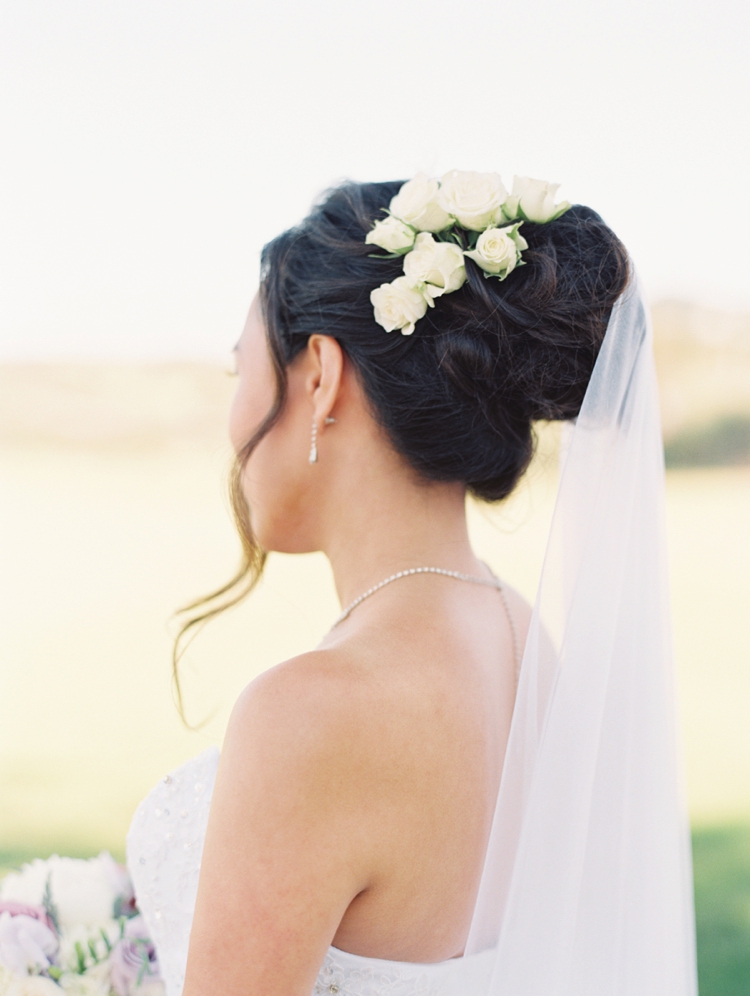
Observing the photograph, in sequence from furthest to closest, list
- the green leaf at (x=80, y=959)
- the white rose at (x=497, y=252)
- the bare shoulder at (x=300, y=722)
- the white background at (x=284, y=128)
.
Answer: the white background at (x=284, y=128) → the green leaf at (x=80, y=959) → the white rose at (x=497, y=252) → the bare shoulder at (x=300, y=722)

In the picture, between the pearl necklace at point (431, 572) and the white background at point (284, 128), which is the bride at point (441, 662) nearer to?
the pearl necklace at point (431, 572)

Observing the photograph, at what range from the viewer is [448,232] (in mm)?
1602

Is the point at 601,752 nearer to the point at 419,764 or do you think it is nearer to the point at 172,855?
the point at 419,764

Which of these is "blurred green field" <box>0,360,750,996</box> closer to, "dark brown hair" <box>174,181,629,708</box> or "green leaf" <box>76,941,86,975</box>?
"green leaf" <box>76,941,86,975</box>

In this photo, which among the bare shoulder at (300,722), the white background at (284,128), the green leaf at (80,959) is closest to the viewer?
the bare shoulder at (300,722)

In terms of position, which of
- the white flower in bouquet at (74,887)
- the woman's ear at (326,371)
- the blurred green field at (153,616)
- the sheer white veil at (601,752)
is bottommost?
the blurred green field at (153,616)

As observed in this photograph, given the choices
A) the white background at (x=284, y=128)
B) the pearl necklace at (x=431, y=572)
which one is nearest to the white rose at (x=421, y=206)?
the pearl necklace at (x=431, y=572)

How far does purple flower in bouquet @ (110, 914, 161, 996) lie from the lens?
5.31ft

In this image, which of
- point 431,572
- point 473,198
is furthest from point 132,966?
point 473,198

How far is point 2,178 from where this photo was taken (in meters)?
9.45

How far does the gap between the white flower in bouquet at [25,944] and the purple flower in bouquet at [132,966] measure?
0.39 feet

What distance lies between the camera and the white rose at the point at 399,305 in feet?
4.90

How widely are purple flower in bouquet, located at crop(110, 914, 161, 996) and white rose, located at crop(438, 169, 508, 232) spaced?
1.48 metres

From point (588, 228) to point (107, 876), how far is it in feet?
5.14
